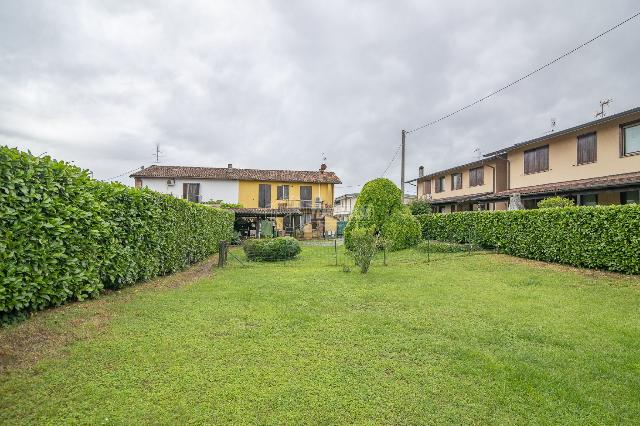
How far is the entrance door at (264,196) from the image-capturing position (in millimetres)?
36344

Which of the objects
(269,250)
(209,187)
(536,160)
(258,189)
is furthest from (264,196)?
(536,160)

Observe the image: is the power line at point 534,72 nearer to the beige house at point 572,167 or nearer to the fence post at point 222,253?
the beige house at point 572,167

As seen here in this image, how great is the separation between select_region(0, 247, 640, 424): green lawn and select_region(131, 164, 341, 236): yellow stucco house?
27.6 m

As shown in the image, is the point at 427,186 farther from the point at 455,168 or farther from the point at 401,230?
the point at 401,230

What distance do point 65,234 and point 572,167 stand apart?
72.4 feet

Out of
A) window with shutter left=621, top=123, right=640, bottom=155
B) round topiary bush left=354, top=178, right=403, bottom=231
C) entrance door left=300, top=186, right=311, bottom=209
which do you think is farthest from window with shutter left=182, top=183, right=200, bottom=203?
window with shutter left=621, top=123, right=640, bottom=155

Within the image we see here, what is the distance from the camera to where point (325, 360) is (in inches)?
154

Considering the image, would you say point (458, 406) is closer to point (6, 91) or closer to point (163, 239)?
point (163, 239)

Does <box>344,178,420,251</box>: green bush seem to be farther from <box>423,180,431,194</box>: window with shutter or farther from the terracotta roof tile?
<box>423,180,431,194</box>: window with shutter

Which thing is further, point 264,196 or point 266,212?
point 264,196

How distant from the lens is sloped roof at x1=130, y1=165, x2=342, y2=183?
35.0 meters

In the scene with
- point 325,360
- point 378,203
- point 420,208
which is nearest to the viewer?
point 325,360

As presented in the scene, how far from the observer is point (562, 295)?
7480 mm

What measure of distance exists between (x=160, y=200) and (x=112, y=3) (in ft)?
15.4
